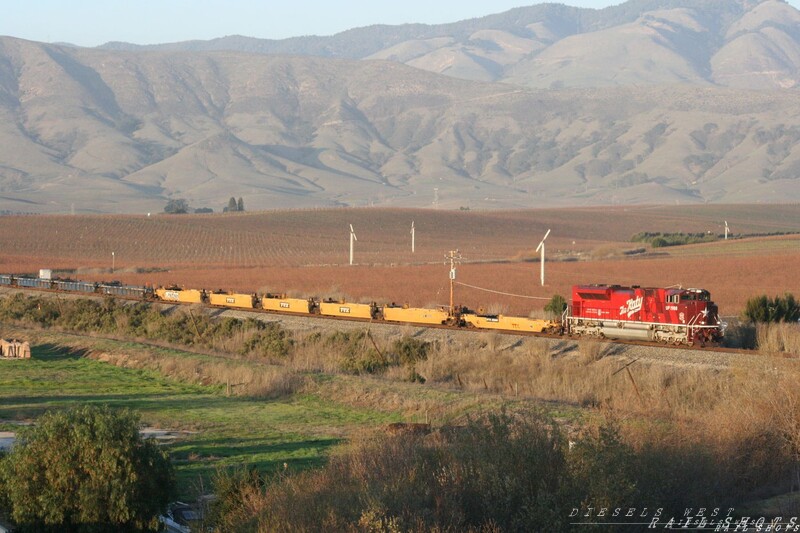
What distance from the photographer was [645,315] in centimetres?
4403

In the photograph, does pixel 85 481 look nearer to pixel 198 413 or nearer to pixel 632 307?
pixel 198 413

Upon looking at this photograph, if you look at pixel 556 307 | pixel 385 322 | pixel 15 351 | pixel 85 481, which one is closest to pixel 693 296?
pixel 556 307

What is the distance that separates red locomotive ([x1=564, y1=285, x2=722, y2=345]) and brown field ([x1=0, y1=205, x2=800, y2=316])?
46.9 feet

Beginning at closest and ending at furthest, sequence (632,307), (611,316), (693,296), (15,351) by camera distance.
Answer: (693,296) < (632,307) < (611,316) < (15,351)

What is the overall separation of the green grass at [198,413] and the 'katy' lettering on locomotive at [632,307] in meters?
15.0

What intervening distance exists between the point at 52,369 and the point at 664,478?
→ 3388 centimetres

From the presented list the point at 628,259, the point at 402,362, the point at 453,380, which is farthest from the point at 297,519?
the point at 628,259

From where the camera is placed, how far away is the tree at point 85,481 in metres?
19.8

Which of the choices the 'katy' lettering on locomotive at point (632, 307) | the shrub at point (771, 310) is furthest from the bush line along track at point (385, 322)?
the shrub at point (771, 310)

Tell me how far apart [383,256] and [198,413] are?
104636 millimetres

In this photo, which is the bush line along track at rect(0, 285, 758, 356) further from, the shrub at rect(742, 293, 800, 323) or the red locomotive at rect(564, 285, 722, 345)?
the shrub at rect(742, 293, 800, 323)

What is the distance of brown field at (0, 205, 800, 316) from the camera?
3169 inches

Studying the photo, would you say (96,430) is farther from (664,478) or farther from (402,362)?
(402,362)

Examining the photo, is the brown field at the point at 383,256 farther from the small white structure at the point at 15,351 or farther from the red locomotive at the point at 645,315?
the small white structure at the point at 15,351
